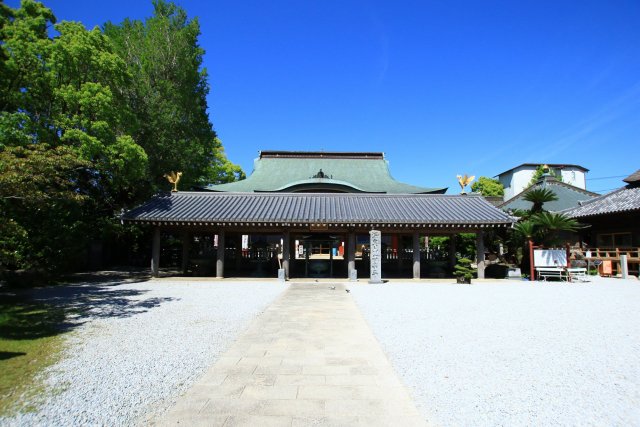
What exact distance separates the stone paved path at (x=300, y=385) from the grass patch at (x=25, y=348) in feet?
6.23

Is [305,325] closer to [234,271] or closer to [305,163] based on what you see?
[234,271]

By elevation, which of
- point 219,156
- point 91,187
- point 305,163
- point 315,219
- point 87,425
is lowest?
point 87,425

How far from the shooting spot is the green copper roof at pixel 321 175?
22547 mm

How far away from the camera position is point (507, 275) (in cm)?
1769

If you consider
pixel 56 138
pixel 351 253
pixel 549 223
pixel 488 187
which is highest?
pixel 488 187

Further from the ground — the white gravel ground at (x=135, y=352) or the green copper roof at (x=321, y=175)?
the green copper roof at (x=321, y=175)

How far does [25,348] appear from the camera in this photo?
5.66 m

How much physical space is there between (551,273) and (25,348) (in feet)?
63.9

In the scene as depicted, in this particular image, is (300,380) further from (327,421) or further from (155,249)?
(155,249)

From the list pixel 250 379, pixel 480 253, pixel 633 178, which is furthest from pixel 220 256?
pixel 633 178

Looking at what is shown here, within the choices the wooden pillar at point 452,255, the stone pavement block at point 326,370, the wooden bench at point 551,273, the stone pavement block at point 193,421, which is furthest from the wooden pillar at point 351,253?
the stone pavement block at point 193,421

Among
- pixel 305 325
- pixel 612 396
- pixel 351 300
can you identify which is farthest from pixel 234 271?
pixel 612 396

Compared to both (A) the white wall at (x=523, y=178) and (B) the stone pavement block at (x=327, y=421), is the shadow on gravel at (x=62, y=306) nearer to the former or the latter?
(B) the stone pavement block at (x=327, y=421)

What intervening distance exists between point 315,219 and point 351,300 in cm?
610
